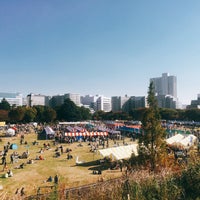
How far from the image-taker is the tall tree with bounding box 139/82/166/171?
732 inches

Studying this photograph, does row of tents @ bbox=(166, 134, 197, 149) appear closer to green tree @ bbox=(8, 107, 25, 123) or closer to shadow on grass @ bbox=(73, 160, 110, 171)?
shadow on grass @ bbox=(73, 160, 110, 171)

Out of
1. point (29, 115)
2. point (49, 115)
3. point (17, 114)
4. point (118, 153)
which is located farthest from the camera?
point (49, 115)

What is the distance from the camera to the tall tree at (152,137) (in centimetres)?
1859

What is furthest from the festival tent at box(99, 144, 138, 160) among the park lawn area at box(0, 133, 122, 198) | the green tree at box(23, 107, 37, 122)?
the green tree at box(23, 107, 37, 122)

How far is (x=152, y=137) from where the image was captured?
1920cm

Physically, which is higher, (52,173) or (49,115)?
(49,115)

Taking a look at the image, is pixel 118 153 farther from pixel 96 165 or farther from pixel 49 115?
pixel 49 115

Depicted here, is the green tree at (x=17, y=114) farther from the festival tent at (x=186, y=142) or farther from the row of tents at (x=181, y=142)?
the festival tent at (x=186, y=142)

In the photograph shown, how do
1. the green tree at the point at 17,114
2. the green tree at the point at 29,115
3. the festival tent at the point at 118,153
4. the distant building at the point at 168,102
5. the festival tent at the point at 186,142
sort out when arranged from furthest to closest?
the distant building at the point at 168,102 < the green tree at the point at 29,115 < the green tree at the point at 17,114 < the festival tent at the point at 186,142 < the festival tent at the point at 118,153

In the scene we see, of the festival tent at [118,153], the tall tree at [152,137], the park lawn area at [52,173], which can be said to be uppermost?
the tall tree at [152,137]

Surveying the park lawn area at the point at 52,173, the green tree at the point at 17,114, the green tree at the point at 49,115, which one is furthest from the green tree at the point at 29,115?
the park lawn area at the point at 52,173

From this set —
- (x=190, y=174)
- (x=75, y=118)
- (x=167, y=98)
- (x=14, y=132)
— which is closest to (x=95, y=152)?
(x=190, y=174)

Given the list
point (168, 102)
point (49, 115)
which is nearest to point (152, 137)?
point (49, 115)

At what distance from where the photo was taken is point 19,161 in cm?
2859
